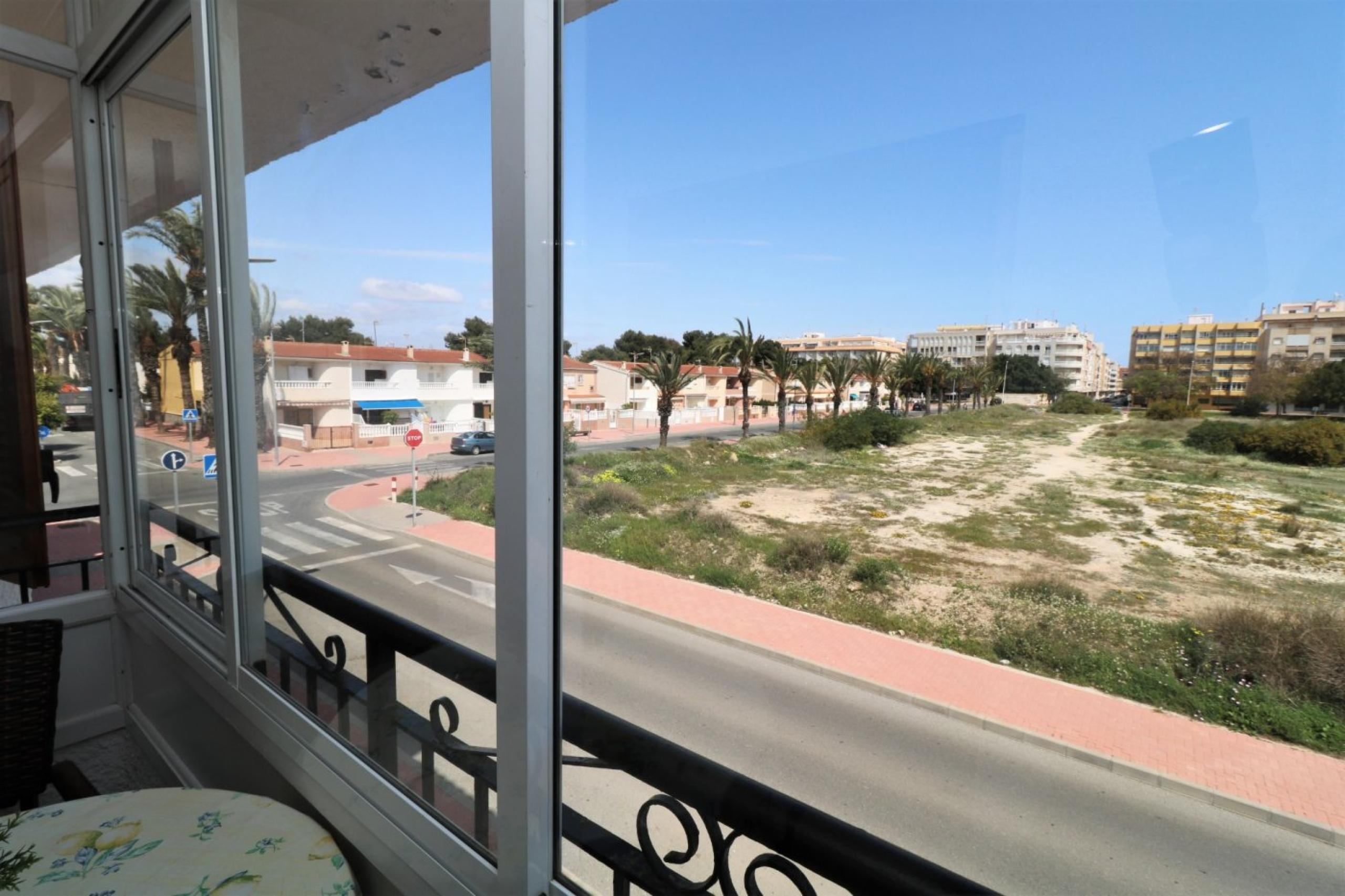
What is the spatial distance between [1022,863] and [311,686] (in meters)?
1.27

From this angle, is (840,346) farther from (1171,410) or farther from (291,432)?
(291,432)

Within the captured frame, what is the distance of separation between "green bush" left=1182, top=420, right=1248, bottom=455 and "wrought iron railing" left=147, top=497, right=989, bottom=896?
0.46m

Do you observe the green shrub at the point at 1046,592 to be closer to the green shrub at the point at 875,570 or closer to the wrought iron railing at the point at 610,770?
the green shrub at the point at 875,570

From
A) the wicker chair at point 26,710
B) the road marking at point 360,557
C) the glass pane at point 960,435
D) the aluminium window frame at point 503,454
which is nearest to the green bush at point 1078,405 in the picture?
the glass pane at point 960,435

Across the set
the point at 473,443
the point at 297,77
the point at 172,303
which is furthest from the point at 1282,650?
the point at 172,303

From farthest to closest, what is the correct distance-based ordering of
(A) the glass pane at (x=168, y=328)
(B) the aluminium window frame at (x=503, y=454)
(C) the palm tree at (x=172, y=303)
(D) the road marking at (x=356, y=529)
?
(C) the palm tree at (x=172, y=303) → (A) the glass pane at (x=168, y=328) → (D) the road marking at (x=356, y=529) → (B) the aluminium window frame at (x=503, y=454)

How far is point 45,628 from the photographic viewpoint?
1.37 m

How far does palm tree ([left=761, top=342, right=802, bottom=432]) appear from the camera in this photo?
90 cm

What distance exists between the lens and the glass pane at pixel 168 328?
1.63 m

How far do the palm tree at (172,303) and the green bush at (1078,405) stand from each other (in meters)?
1.95

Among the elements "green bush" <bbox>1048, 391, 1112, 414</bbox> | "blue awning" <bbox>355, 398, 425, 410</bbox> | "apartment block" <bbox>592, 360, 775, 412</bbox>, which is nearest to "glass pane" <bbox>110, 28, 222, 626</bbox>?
"blue awning" <bbox>355, 398, 425, 410</bbox>

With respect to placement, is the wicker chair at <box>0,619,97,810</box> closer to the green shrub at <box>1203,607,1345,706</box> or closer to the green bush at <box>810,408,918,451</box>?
the green bush at <box>810,408,918,451</box>

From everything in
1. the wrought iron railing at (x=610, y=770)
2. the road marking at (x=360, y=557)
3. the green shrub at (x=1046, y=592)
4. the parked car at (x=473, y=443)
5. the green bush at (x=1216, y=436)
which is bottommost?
the wrought iron railing at (x=610, y=770)

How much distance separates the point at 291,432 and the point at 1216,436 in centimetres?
166
